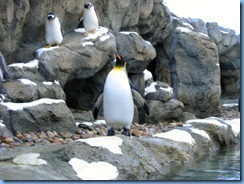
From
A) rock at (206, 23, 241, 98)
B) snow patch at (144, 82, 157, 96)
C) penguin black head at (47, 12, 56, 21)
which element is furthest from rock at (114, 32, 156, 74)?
rock at (206, 23, 241, 98)

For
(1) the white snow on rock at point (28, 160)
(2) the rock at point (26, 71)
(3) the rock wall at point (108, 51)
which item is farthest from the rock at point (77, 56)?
(1) the white snow on rock at point (28, 160)

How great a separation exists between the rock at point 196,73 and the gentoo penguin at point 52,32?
15.9 ft

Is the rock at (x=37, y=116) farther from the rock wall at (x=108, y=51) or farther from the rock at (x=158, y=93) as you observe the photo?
the rock at (x=158, y=93)

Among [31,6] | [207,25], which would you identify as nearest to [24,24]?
[31,6]

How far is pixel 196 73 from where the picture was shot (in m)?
12.0

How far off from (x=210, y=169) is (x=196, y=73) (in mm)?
8245


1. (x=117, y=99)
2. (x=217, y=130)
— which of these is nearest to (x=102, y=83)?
(x=217, y=130)

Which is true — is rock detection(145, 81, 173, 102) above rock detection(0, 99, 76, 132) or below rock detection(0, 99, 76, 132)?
below

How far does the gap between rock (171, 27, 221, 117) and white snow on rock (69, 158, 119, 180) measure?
864 centimetres

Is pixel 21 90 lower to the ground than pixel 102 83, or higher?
higher

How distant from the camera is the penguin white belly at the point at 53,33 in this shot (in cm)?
785

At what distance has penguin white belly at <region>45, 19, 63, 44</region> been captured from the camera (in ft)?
25.7

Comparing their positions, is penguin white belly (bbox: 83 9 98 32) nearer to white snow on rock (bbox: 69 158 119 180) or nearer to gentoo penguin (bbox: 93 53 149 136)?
gentoo penguin (bbox: 93 53 149 136)

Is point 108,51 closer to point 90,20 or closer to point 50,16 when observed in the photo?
point 90,20
